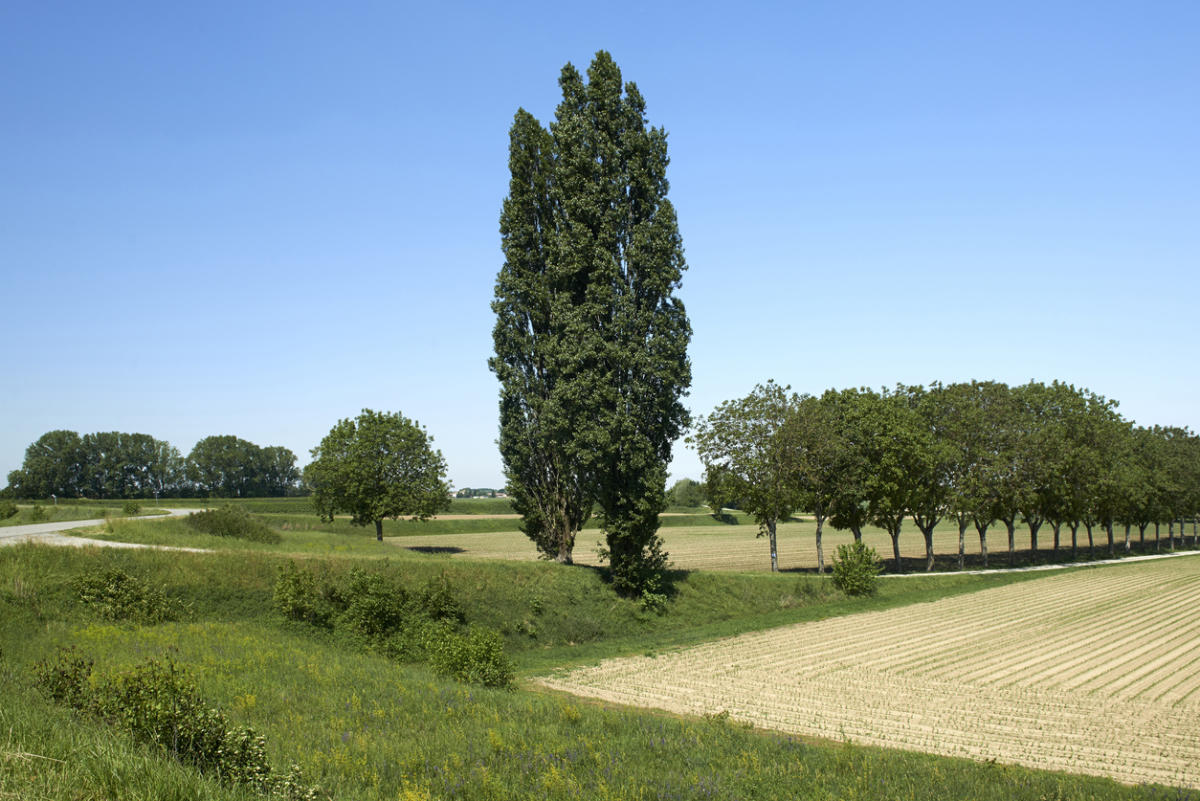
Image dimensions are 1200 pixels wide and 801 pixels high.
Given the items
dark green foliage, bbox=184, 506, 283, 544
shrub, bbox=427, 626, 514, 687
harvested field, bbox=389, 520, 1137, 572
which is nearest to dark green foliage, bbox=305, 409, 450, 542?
harvested field, bbox=389, 520, 1137, 572

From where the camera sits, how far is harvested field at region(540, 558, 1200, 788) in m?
17.5

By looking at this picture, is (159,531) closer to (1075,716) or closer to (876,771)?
(876,771)

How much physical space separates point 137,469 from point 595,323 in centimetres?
13333

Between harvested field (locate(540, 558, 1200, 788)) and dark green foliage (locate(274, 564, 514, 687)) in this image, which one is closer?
harvested field (locate(540, 558, 1200, 788))

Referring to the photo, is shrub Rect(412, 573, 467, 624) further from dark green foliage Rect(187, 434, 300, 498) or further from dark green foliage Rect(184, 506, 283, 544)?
dark green foliage Rect(187, 434, 300, 498)

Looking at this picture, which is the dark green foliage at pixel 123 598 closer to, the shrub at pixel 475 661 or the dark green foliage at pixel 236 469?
the shrub at pixel 475 661

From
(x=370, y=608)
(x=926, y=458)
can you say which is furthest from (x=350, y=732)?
(x=926, y=458)

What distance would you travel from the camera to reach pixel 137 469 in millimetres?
138500

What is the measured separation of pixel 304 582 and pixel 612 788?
67.2ft

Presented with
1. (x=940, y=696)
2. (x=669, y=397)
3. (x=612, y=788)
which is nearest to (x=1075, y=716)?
(x=940, y=696)

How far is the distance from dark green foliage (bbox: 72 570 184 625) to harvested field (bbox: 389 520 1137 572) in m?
32.9

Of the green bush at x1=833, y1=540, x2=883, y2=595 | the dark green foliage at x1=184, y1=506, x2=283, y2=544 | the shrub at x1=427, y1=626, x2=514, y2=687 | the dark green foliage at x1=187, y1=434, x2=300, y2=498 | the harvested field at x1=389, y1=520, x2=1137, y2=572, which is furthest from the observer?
the dark green foliage at x1=187, y1=434, x2=300, y2=498

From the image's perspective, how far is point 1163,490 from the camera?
8781 cm

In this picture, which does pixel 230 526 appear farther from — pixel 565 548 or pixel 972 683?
pixel 972 683
